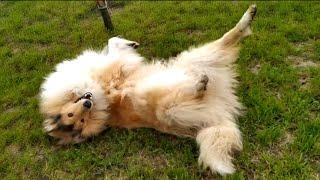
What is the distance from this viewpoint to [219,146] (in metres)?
4.51

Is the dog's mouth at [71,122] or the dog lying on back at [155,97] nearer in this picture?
the dog lying on back at [155,97]

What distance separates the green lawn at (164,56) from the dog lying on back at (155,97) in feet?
0.68

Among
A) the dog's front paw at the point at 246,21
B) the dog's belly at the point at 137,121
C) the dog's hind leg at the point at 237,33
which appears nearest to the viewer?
the dog's belly at the point at 137,121

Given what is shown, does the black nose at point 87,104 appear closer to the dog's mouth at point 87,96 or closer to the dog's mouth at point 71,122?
the dog's mouth at point 71,122

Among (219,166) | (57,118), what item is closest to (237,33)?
(219,166)

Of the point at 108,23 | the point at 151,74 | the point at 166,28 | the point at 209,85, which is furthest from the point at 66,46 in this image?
the point at 209,85

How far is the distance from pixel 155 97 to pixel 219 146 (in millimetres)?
878

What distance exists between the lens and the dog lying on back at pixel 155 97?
4816 mm

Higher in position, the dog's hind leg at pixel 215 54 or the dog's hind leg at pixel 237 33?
the dog's hind leg at pixel 237 33

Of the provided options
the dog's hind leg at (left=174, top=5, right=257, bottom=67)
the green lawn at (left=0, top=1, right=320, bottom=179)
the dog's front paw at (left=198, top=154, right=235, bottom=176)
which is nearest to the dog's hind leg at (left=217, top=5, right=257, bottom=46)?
the dog's hind leg at (left=174, top=5, right=257, bottom=67)

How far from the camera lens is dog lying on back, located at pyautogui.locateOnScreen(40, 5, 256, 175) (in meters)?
4.82

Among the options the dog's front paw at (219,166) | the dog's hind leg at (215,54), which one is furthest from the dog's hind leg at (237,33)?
the dog's front paw at (219,166)

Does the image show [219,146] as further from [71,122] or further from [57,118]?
[57,118]

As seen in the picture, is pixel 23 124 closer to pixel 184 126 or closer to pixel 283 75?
pixel 184 126
